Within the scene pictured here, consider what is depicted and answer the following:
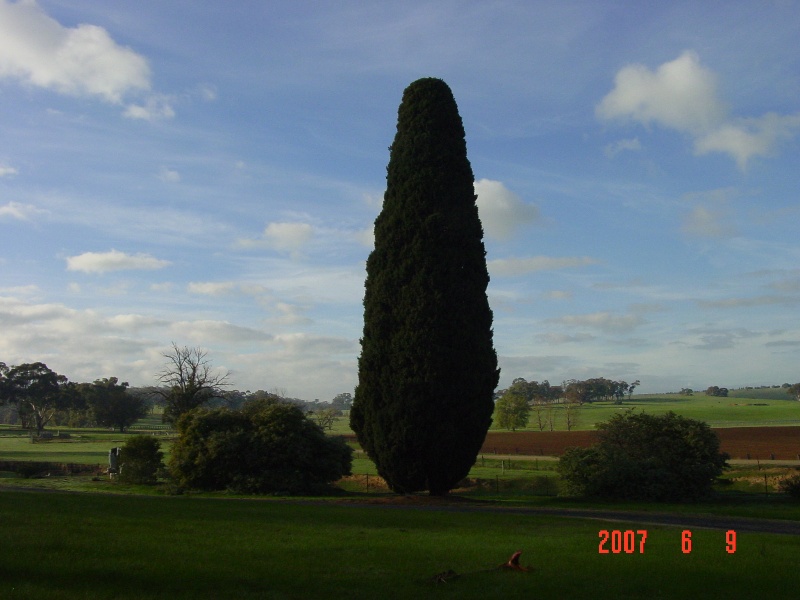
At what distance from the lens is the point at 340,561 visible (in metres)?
10.9

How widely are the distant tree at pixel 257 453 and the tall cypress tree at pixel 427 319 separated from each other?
5.96 meters

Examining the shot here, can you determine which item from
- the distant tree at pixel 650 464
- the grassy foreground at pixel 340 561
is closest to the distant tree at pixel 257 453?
the distant tree at pixel 650 464

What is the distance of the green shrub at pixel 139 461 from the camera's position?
37562 mm

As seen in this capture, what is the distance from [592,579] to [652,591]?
2.92ft

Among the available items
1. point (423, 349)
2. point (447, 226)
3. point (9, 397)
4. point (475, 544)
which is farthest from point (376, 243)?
point (9, 397)

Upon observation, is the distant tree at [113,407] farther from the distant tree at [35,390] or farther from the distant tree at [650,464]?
the distant tree at [650,464]

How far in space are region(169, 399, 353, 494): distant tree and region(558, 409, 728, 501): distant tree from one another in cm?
1164

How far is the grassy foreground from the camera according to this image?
9.12m

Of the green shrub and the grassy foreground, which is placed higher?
the grassy foreground

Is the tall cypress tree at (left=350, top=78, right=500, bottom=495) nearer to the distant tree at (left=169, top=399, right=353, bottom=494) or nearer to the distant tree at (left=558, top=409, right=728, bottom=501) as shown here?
the distant tree at (left=558, top=409, right=728, bottom=501)

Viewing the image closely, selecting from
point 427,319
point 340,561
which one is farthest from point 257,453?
point 340,561
